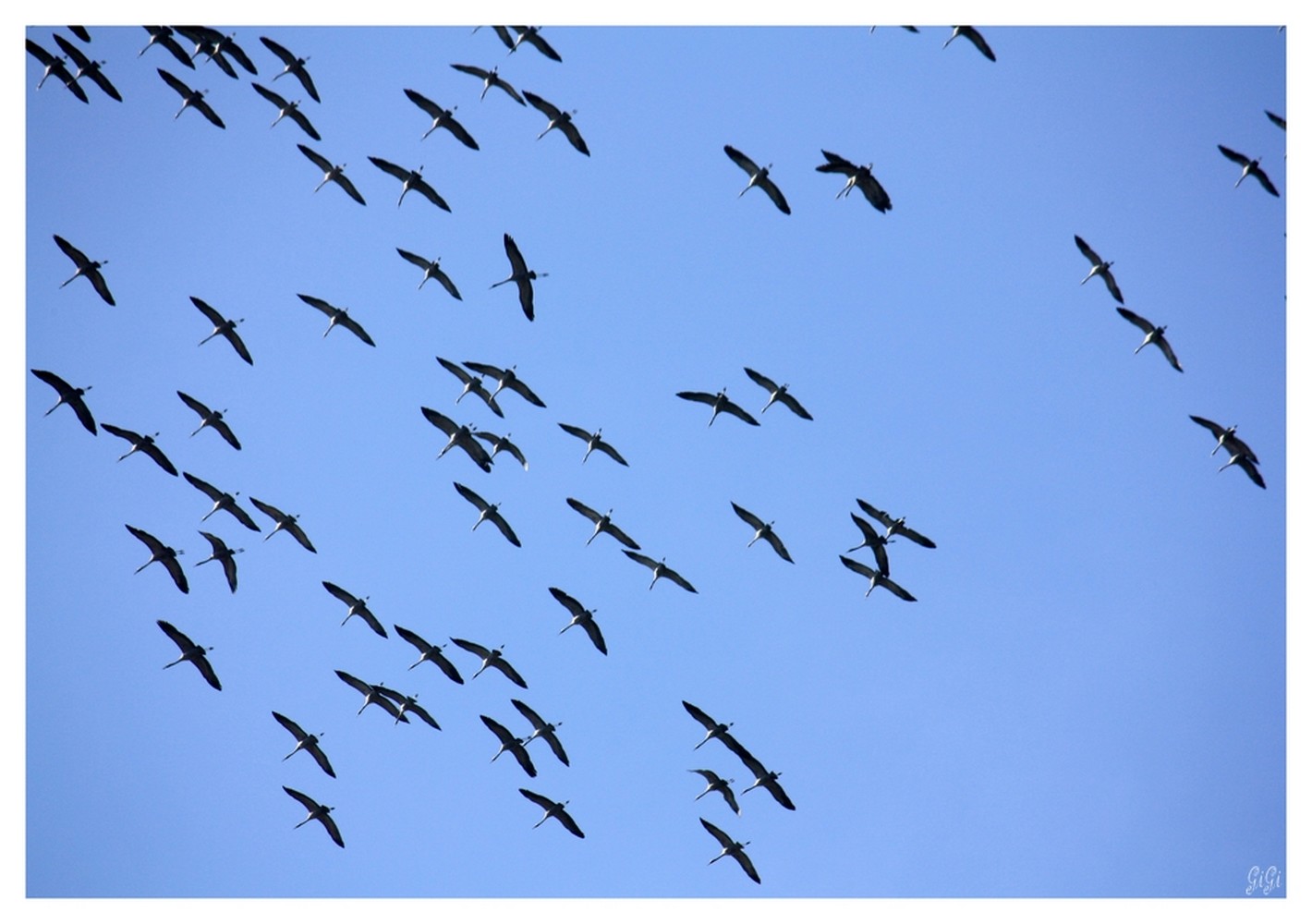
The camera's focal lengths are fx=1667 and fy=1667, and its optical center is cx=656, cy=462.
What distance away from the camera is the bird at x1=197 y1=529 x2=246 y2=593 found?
1818 inches

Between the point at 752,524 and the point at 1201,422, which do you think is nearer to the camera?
the point at 1201,422

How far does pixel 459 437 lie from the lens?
149 ft

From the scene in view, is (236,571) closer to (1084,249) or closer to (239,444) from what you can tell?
(239,444)

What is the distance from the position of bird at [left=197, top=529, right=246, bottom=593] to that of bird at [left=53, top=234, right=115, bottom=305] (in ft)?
23.2

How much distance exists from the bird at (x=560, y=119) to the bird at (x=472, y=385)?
6.39m

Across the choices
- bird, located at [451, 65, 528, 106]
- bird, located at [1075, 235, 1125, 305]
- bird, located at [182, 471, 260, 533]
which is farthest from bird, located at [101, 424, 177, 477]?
bird, located at [1075, 235, 1125, 305]

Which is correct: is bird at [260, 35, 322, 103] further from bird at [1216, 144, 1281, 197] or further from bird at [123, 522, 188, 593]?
bird at [1216, 144, 1281, 197]

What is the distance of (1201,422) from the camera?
42.1 m

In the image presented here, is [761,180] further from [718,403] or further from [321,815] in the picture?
[321,815]

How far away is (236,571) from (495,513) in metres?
7.66

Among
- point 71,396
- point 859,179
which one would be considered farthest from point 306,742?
point 859,179
